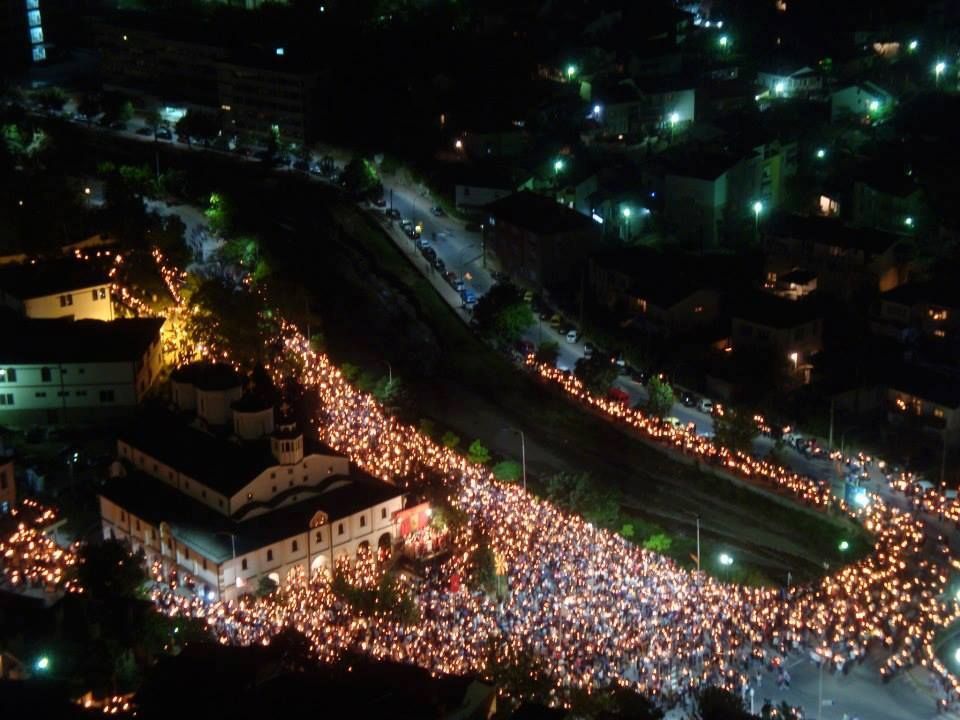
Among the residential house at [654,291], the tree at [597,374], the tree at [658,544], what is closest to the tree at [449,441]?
the tree at [597,374]

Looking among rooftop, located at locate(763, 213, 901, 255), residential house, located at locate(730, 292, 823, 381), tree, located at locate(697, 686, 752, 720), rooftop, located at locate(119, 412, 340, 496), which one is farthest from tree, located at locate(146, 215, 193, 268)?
tree, located at locate(697, 686, 752, 720)

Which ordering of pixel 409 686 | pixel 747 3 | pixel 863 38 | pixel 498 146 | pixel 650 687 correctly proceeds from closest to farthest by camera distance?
pixel 409 686 → pixel 650 687 → pixel 498 146 → pixel 863 38 → pixel 747 3

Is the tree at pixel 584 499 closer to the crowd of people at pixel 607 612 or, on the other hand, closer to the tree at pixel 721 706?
the crowd of people at pixel 607 612

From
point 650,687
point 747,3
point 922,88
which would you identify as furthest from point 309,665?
point 747,3

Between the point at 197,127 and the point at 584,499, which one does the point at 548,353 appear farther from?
the point at 197,127

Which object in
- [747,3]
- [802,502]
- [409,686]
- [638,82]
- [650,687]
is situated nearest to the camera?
[409,686]

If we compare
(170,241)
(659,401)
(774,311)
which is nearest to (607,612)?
(659,401)

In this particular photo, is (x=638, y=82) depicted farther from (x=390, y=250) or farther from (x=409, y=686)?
(x=409, y=686)
